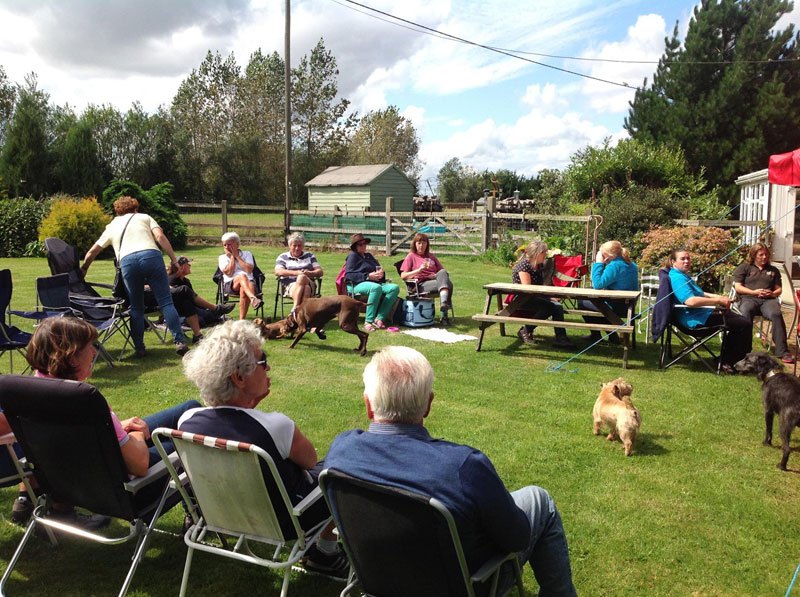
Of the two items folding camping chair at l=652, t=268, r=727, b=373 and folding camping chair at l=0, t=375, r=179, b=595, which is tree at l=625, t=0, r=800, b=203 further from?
folding camping chair at l=0, t=375, r=179, b=595

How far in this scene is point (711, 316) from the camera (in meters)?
6.05

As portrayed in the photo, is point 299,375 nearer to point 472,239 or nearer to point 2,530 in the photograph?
point 2,530

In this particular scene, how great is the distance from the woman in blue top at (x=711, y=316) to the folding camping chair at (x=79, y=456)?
497 centimetres

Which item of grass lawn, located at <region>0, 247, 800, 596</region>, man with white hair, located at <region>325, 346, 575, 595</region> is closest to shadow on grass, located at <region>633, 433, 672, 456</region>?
grass lawn, located at <region>0, 247, 800, 596</region>

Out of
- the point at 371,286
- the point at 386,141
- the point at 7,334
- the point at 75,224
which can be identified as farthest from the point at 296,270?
the point at 386,141

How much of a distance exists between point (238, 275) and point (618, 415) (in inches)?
205

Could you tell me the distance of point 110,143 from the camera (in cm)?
2514

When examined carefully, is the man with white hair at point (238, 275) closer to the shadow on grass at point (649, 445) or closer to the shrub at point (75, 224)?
the shadow on grass at point (649, 445)

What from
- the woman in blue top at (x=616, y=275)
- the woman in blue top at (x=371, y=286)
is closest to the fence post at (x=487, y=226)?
the woman in blue top at (x=371, y=286)

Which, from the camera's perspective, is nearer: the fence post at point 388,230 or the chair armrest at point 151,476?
the chair armrest at point 151,476

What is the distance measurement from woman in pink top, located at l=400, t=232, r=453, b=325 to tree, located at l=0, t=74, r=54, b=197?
1871 centimetres

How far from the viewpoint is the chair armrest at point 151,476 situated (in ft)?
7.80

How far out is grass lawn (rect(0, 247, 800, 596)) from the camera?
2.73 meters

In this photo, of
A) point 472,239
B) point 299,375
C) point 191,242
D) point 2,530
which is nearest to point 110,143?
point 191,242
